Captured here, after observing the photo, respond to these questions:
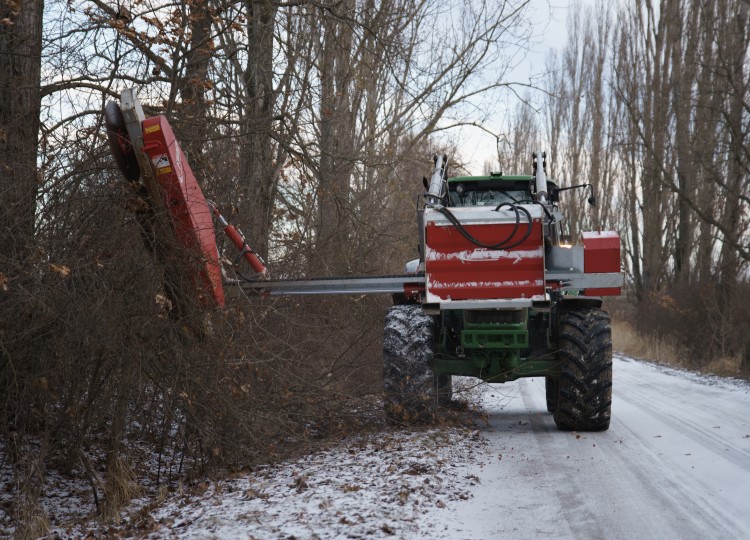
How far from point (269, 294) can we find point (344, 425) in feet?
5.19

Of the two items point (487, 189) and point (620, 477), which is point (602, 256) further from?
point (620, 477)

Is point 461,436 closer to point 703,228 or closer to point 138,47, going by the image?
point 138,47

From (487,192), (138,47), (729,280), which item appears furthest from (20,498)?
(729,280)

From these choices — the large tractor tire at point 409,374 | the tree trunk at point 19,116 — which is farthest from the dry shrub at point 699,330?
the tree trunk at point 19,116

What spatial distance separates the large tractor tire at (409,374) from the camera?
8742 millimetres

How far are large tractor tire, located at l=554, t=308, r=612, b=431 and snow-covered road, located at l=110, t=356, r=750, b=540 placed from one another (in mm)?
225

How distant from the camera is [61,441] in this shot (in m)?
6.78

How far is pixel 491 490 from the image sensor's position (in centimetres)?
631

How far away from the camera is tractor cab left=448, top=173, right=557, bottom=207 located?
10.6 metres

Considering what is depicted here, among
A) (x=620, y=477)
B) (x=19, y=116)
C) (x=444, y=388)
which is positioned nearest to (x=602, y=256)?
(x=444, y=388)

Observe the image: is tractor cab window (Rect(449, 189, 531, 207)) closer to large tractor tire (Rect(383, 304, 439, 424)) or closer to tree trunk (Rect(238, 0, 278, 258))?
large tractor tire (Rect(383, 304, 439, 424))

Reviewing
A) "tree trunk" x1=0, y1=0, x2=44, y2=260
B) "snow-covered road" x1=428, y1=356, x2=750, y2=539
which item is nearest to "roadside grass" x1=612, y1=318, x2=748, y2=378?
"snow-covered road" x1=428, y1=356, x2=750, y2=539

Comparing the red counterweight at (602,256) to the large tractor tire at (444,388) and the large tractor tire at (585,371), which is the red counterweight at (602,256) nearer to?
the large tractor tire at (585,371)

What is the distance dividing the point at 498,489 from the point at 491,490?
0.07 meters
